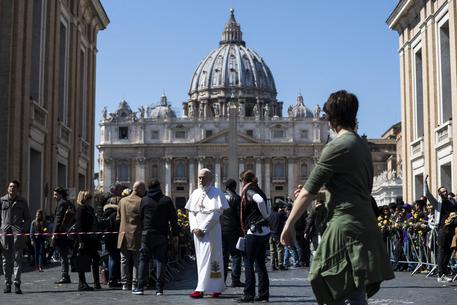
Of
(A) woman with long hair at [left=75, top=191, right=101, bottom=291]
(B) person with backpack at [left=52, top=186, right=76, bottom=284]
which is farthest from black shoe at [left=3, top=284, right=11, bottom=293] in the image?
(B) person with backpack at [left=52, top=186, right=76, bottom=284]

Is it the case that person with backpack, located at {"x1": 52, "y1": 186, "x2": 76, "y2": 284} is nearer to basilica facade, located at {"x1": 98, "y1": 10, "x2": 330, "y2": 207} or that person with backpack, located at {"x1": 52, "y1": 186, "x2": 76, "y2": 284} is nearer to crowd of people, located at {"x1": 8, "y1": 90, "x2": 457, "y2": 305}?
crowd of people, located at {"x1": 8, "y1": 90, "x2": 457, "y2": 305}

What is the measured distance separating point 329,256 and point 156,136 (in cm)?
10731

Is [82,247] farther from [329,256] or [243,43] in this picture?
[243,43]

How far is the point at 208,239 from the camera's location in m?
11.2

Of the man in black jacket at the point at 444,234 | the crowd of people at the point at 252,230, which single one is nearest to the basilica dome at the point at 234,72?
the crowd of people at the point at 252,230

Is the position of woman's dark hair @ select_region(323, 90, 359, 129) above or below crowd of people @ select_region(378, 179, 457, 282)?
above

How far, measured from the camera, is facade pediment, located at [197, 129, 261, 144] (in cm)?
10906

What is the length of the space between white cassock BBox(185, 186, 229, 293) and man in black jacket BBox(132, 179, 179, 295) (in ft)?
2.06

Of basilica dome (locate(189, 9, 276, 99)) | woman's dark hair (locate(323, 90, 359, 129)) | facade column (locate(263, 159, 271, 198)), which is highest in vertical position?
basilica dome (locate(189, 9, 276, 99))

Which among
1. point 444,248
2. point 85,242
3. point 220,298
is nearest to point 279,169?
point 444,248

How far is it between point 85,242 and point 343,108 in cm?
834

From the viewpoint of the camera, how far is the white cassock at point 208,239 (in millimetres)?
11094

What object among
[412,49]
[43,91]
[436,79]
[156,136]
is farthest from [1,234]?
[156,136]

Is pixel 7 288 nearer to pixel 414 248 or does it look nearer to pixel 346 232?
pixel 346 232
